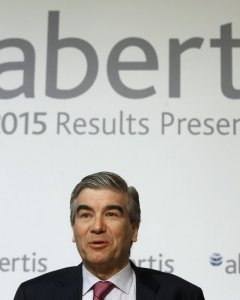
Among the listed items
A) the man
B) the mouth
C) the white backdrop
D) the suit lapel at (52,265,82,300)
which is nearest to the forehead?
the man

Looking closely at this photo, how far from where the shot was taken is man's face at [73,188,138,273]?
1.61 meters

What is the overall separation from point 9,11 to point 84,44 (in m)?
0.38

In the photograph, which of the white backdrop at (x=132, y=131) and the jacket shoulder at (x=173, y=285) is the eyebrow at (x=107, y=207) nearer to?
the jacket shoulder at (x=173, y=285)

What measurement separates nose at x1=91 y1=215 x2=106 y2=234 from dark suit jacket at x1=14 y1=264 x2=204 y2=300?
0.18 m

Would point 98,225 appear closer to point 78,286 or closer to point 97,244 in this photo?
point 97,244

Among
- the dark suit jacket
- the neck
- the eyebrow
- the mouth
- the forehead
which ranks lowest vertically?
the dark suit jacket

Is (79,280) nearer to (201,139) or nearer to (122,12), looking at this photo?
(201,139)

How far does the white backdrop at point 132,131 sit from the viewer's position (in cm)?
241

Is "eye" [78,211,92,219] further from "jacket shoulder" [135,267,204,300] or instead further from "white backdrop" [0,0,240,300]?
"white backdrop" [0,0,240,300]

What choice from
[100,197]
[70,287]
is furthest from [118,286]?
[100,197]

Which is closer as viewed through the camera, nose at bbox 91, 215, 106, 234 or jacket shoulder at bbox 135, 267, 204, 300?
nose at bbox 91, 215, 106, 234

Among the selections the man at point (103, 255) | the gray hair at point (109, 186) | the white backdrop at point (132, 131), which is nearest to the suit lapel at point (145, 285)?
the man at point (103, 255)

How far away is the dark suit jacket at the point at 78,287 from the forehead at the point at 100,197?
0.72 ft

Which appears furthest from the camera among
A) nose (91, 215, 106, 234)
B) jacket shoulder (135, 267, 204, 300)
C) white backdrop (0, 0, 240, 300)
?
white backdrop (0, 0, 240, 300)
